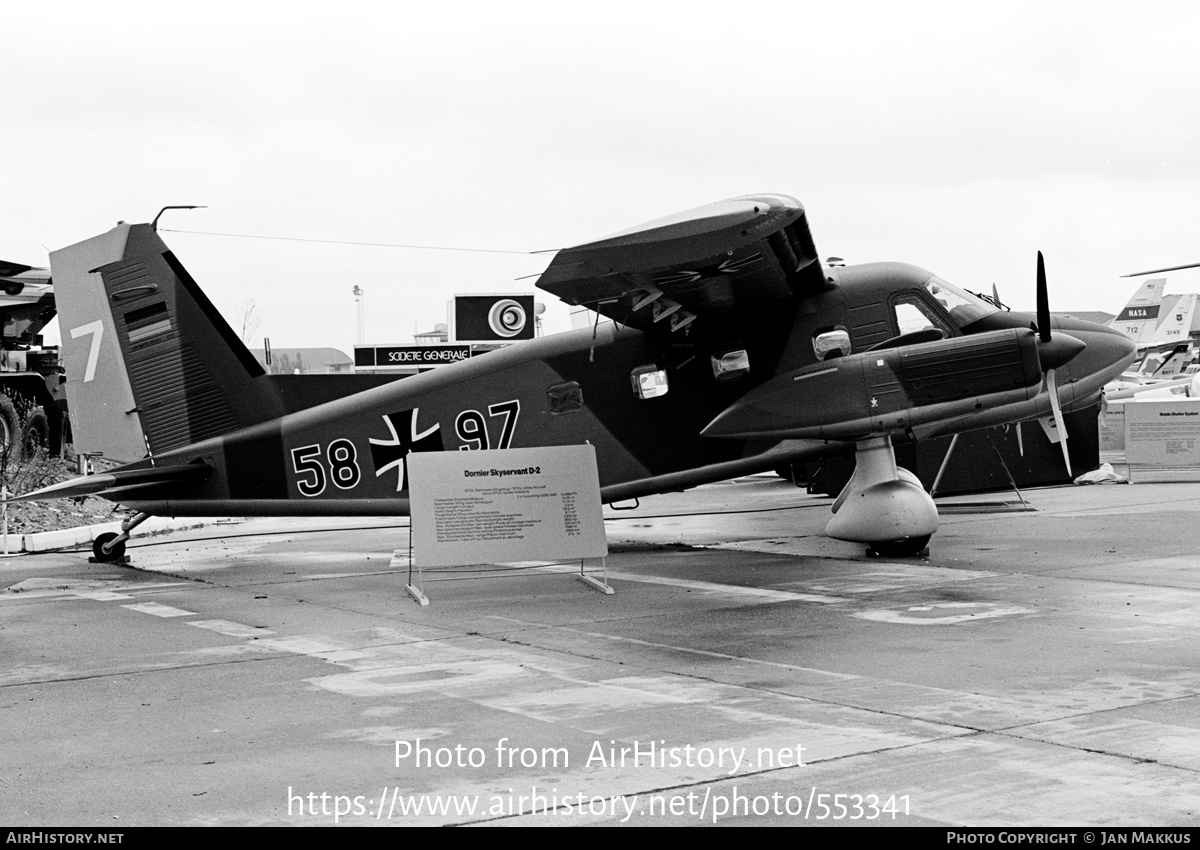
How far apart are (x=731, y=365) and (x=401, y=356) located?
96.5 feet

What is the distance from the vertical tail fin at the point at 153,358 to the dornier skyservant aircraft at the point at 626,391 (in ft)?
0.08

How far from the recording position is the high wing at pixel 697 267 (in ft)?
36.8

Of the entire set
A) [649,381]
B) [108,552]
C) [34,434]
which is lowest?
[108,552]

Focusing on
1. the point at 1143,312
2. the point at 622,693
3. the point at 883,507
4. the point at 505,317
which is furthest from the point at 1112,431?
the point at 1143,312

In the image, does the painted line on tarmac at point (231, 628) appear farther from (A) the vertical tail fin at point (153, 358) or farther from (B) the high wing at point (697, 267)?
(A) the vertical tail fin at point (153, 358)

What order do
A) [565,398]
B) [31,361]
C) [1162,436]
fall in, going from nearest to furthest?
[565,398] < [1162,436] < [31,361]

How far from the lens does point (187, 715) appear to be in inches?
286

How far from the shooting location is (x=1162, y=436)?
2734 centimetres

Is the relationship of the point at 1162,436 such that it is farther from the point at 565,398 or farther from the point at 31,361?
the point at 31,361

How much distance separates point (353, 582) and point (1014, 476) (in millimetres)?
14596

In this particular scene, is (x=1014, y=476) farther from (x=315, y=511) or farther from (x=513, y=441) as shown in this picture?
(x=315, y=511)

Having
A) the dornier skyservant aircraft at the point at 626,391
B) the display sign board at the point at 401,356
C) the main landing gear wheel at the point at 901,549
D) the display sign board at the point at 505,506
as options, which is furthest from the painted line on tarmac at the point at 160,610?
the display sign board at the point at 401,356

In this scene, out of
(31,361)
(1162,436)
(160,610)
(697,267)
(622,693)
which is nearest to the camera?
(622,693)
